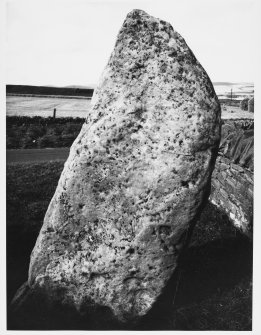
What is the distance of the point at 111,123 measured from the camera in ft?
9.32

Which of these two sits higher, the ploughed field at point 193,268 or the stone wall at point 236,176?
the stone wall at point 236,176

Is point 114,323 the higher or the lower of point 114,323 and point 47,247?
the lower

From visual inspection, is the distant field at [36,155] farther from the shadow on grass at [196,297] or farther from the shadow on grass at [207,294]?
the shadow on grass at [207,294]

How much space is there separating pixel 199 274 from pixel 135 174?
5.64 feet

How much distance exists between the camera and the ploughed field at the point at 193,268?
10.7 feet

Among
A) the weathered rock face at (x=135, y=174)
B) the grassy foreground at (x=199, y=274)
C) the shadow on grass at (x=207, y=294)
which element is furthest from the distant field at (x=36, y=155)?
the shadow on grass at (x=207, y=294)

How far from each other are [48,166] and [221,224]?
3.54 metres

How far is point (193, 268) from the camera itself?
3.87 metres

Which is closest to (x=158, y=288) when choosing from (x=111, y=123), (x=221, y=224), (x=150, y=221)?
(x=150, y=221)

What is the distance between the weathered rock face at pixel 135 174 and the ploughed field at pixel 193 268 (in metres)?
0.37

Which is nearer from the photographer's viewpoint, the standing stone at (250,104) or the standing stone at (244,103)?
the standing stone at (250,104)

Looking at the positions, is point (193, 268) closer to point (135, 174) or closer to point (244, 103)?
Result: point (135, 174)

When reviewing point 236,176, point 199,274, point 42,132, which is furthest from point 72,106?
point 199,274

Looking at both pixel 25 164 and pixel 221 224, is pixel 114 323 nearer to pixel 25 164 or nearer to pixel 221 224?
pixel 221 224
